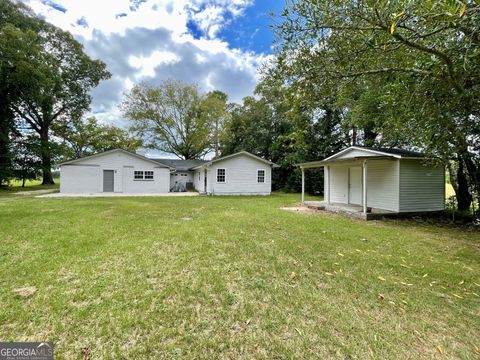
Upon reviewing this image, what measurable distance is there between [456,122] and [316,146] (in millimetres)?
13817

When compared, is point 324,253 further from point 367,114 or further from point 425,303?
point 367,114

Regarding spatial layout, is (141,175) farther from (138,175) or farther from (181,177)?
(181,177)

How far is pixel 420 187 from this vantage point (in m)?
9.67

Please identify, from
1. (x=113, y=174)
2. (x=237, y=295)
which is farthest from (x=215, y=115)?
(x=237, y=295)

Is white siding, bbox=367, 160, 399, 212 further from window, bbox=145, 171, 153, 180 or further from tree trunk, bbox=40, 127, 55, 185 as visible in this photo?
tree trunk, bbox=40, 127, 55, 185

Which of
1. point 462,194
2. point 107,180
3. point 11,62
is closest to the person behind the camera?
point 462,194

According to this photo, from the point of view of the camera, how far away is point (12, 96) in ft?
65.3

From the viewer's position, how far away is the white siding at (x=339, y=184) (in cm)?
1217

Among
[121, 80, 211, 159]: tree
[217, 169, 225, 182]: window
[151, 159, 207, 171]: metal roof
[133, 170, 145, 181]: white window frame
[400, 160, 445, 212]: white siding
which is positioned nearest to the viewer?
[400, 160, 445, 212]: white siding

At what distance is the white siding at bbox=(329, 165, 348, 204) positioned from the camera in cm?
1217

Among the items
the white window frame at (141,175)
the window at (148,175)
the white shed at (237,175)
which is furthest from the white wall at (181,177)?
the white shed at (237,175)

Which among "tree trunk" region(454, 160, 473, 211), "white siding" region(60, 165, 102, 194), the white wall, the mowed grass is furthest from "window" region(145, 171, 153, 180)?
"tree trunk" region(454, 160, 473, 211)

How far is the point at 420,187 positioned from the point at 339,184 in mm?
3585

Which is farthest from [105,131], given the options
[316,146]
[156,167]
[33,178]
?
[316,146]
